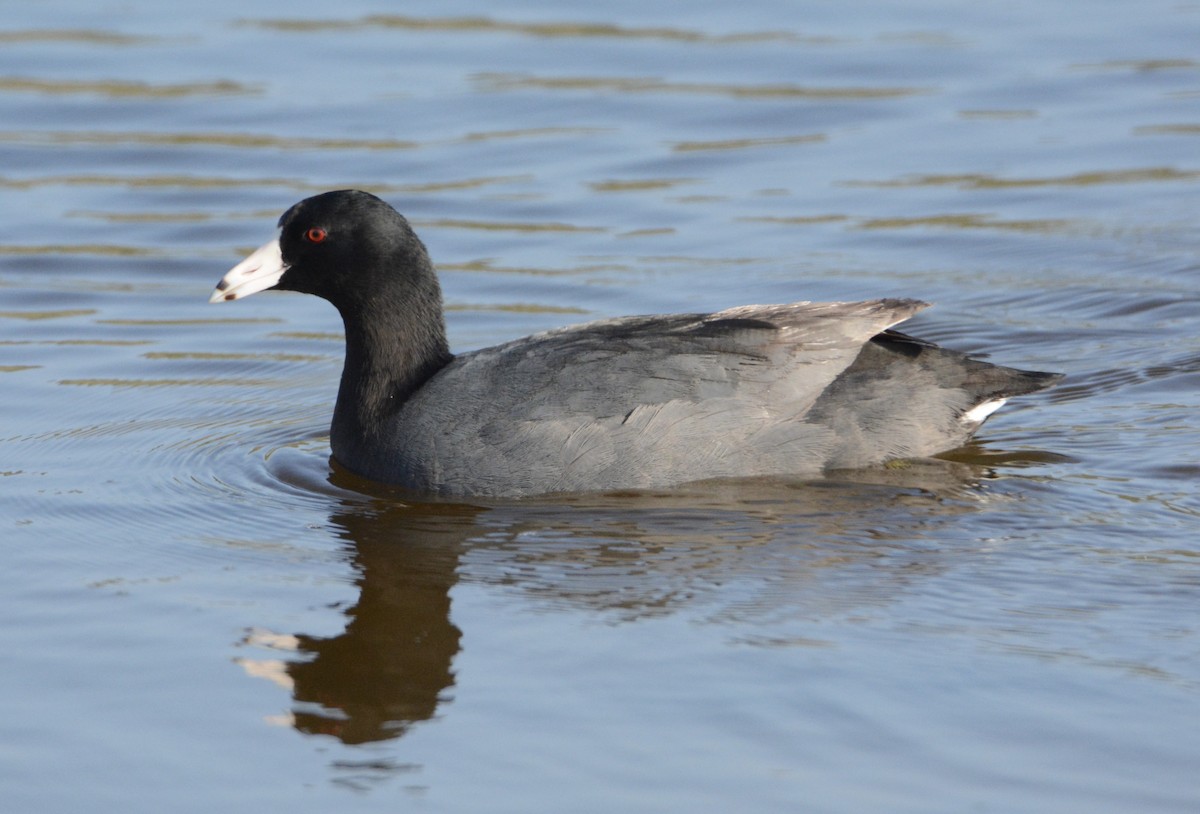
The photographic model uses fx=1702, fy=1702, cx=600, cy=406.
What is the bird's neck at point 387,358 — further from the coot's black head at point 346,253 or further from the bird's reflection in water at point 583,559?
the bird's reflection in water at point 583,559

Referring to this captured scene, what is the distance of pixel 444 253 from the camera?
11.8m

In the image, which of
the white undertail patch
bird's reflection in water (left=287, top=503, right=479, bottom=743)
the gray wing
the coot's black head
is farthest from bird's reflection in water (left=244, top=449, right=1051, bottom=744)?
the coot's black head

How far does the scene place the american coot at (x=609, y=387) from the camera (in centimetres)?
740

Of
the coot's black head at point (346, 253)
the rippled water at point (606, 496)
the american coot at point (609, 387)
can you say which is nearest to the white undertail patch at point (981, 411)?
the american coot at point (609, 387)

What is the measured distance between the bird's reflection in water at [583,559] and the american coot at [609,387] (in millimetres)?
145

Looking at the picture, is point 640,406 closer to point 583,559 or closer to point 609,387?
point 609,387

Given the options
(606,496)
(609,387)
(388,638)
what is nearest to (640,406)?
(609,387)

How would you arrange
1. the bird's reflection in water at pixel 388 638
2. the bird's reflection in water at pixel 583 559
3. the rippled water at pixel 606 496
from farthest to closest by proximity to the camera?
the bird's reflection in water at pixel 583 559 < the bird's reflection in water at pixel 388 638 < the rippled water at pixel 606 496

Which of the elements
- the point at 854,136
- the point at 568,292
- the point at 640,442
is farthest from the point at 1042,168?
the point at 640,442

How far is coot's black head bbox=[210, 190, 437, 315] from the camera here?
801cm

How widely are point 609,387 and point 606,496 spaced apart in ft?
1.61

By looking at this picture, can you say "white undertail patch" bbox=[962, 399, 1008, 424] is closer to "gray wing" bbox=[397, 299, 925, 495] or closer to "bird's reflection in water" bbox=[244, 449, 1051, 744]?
"bird's reflection in water" bbox=[244, 449, 1051, 744]

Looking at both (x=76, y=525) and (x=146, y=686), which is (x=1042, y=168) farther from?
(x=146, y=686)

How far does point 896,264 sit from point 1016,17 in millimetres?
6769
